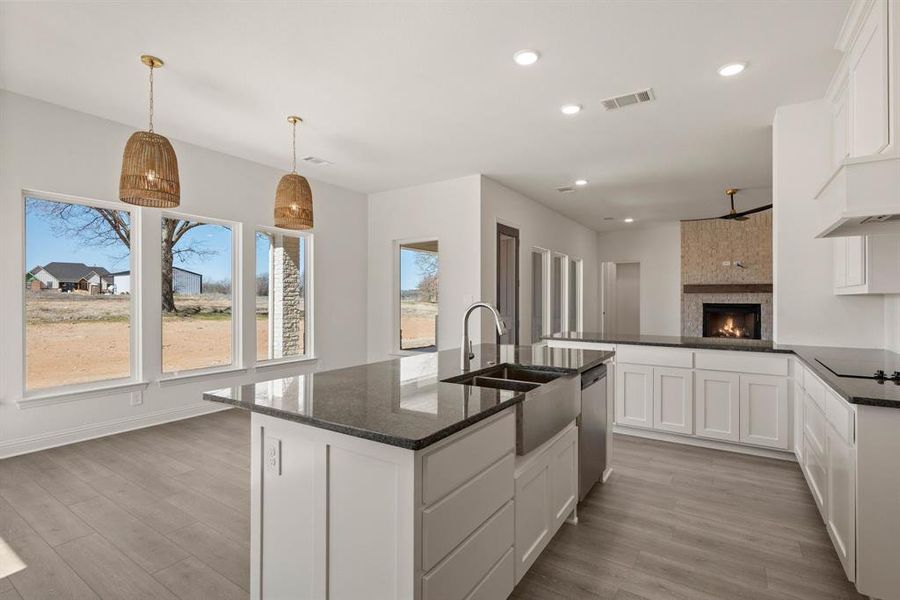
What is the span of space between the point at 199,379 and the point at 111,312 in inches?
40.2

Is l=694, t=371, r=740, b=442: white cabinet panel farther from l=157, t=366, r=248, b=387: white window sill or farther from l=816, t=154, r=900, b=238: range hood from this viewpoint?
l=157, t=366, r=248, b=387: white window sill

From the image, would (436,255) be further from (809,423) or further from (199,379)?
(809,423)

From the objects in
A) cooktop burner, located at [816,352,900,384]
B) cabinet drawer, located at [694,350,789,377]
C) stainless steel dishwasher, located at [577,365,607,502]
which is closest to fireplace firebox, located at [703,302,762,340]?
cabinet drawer, located at [694,350,789,377]

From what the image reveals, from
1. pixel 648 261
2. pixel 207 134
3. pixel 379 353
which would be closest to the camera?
pixel 207 134

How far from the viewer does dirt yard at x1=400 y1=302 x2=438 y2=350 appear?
608cm

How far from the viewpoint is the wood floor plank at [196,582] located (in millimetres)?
1876

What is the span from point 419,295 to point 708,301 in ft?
17.5

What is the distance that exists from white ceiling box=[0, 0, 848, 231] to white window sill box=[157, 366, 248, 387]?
7.72 feet

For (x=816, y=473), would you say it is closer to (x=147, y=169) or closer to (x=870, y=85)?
(x=870, y=85)

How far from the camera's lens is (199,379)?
4586 mm

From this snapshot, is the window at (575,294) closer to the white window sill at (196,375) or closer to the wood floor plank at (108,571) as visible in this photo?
the white window sill at (196,375)

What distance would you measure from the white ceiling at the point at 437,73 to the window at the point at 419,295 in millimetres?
1496

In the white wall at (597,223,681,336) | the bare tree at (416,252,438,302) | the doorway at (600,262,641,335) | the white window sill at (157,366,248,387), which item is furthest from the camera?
the doorway at (600,262,641,335)

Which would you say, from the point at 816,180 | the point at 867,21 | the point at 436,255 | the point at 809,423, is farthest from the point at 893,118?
the point at 436,255
